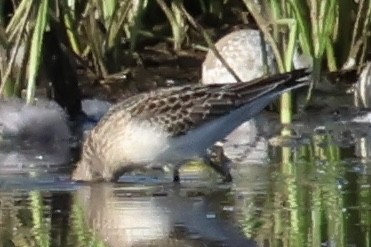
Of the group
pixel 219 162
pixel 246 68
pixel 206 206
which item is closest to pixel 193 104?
pixel 219 162

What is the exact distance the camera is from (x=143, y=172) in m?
8.13

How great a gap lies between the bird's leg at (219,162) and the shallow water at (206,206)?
0.18 feet

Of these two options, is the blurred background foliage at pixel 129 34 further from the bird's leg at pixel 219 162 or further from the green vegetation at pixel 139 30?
the bird's leg at pixel 219 162

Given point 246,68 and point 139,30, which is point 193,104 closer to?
point 246,68

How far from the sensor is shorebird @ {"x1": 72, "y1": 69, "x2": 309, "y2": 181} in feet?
24.8

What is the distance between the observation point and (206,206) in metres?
6.78

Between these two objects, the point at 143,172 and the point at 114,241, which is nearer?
the point at 114,241

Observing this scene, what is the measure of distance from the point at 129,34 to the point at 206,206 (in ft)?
17.0

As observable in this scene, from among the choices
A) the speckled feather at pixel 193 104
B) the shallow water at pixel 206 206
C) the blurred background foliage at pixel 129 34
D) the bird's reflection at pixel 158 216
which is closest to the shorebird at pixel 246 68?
the blurred background foliage at pixel 129 34

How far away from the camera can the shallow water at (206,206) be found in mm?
5961

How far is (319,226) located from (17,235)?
1227 millimetres

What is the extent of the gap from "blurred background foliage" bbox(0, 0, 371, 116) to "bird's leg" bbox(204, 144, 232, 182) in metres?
1.06

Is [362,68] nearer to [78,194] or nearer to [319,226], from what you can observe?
[78,194]

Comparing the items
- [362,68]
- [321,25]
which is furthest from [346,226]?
[362,68]
